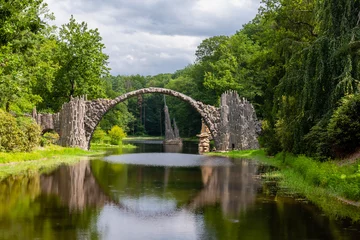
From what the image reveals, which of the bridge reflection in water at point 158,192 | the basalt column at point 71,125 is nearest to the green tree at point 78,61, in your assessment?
the basalt column at point 71,125

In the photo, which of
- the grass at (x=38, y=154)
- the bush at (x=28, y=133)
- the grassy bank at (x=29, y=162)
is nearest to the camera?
the grassy bank at (x=29, y=162)

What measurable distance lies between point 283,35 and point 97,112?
16747mm

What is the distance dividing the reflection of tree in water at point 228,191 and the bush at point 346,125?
3.34 metres

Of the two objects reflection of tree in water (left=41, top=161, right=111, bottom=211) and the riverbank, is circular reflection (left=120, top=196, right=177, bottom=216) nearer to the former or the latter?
reflection of tree in water (left=41, top=161, right=111, bottom=211)

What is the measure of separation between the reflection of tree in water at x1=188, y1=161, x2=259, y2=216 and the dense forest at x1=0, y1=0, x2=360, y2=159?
312 centimetres

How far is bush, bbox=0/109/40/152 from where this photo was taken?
24805 millimetres

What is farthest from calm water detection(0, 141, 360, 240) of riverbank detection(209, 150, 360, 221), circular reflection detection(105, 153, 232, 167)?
circular reflection detection(105, 153, 232, 167)

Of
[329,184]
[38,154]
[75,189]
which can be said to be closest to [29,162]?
[38,154]

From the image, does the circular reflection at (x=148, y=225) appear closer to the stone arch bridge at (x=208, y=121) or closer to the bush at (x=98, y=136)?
the stone arch bridge at (x=208, y=121)

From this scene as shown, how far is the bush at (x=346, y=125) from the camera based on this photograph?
651 inches

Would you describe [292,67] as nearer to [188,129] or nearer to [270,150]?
[270,150]

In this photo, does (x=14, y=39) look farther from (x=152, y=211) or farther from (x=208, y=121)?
(x=208, y=121)

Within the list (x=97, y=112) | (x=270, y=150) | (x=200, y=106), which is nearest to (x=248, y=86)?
(x=200, y=106)

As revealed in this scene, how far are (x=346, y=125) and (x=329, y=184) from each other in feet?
11.5
